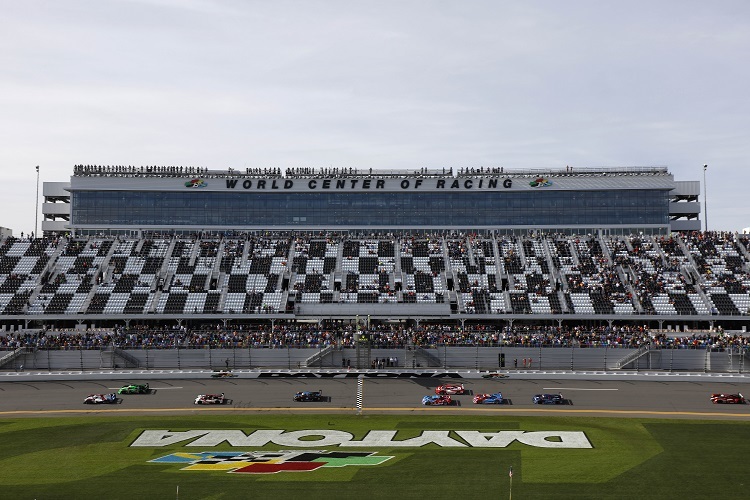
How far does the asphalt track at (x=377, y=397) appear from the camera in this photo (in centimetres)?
6025

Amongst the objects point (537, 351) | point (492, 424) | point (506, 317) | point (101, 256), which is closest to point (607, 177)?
point (506, 317)

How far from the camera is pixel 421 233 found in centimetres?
11231

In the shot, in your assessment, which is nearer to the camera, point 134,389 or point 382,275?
point 134,389

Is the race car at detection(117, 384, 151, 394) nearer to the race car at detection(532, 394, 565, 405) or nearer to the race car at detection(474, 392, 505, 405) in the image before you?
the race car at detection(474, 392, 505, 405)

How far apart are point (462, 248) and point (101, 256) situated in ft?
176

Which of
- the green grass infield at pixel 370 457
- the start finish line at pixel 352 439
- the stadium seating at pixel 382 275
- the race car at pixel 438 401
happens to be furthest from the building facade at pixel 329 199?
the start finish line at pixel 352 439

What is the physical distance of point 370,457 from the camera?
45.2 meters

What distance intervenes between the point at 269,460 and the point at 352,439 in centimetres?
738

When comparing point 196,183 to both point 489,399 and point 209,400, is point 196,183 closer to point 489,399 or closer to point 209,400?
point 209,400

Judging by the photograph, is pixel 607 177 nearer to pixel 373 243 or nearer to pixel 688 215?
pixel 688 215

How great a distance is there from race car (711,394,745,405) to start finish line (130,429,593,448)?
1838 centimetres

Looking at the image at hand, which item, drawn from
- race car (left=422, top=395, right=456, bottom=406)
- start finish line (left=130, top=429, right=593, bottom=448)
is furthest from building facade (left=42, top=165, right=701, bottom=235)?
start finish line (left=130, top=429, right=593, bottom=448)

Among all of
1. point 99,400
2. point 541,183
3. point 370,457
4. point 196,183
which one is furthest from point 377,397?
point 196,183

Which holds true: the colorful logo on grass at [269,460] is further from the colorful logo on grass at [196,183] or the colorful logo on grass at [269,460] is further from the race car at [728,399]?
the colorful logo on grass at [196,183]
